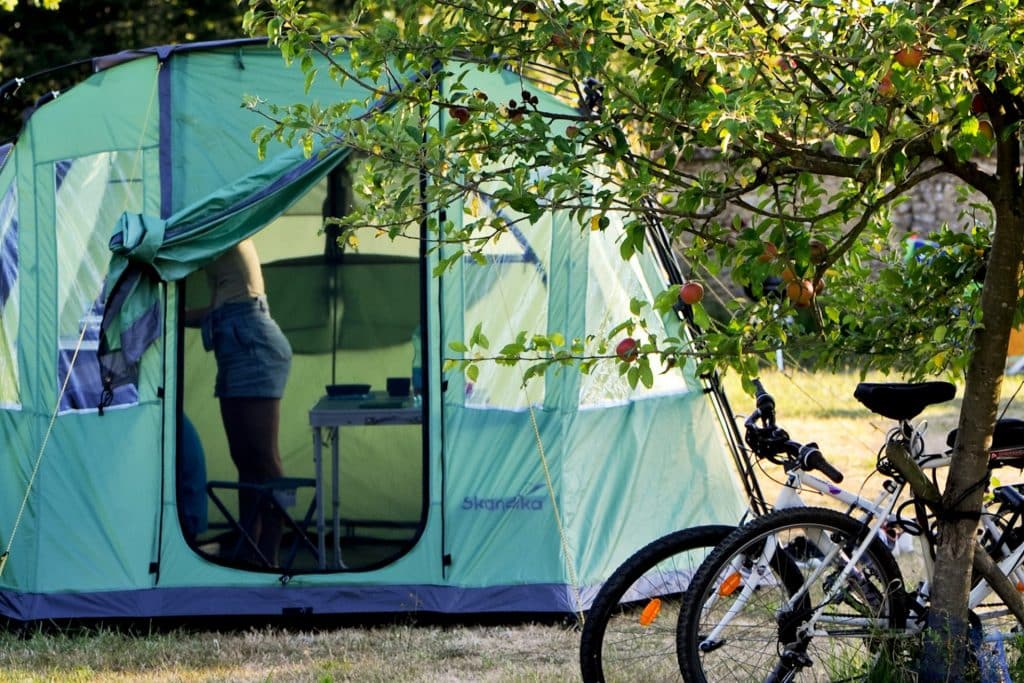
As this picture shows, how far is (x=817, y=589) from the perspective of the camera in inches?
123

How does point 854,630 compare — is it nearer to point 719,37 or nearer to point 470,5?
point 719,37

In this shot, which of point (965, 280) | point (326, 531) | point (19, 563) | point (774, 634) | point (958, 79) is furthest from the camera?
point (326, 531)

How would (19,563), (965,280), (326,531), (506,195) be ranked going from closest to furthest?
(506,195) < (965,280) < (19,563) < (326,531)

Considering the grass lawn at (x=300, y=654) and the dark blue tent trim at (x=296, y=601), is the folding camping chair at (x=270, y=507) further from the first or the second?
the grass lawn at (x=300, y=654)

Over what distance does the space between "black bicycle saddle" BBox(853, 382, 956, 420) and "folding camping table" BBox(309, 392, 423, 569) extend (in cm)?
217

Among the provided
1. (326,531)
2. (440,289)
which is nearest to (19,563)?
(326,531)

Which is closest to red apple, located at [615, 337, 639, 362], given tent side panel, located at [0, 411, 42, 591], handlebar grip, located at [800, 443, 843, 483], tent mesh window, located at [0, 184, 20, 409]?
handlebar grip, located at [800, 443, 843, 483]

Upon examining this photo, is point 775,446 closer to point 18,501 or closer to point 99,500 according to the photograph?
point 99,500

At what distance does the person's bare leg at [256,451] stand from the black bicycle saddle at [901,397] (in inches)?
104

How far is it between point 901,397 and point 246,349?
273 cm

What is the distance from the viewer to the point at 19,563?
4.74m

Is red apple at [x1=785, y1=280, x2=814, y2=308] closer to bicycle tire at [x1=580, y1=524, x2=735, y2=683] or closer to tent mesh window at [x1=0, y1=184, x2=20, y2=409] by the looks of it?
bicycle tire at [x1=580, y1=524, x2=735, y2=683]

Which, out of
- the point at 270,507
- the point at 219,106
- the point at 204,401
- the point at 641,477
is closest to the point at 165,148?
the point at 219,106

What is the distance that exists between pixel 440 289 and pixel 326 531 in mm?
1152
